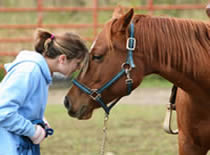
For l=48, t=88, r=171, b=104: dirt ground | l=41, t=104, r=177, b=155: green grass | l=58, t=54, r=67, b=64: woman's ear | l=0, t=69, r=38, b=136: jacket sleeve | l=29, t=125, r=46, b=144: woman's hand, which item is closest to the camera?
l=0, t=69, r=38, b=136: jacket sleeve

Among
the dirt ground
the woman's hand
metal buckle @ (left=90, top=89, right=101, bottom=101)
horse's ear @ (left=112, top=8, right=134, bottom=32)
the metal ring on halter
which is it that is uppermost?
horse's ear @ (left=112, top=8, right=134, bottom=32)

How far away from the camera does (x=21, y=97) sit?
269 centimetres

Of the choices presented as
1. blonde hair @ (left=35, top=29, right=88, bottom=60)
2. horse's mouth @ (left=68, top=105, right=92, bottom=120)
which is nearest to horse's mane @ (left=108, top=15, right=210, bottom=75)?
blonde hair @ (left=35, top=29, right=88, bottom=60)

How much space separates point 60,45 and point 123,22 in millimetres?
427

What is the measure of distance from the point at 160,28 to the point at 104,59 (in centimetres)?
40

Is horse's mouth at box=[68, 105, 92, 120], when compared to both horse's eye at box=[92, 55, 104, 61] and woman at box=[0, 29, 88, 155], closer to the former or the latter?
woman at box=[0, 29, 88, 155]

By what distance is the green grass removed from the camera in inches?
204

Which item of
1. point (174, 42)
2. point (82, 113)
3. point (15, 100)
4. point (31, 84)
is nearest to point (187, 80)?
point (174, 42)

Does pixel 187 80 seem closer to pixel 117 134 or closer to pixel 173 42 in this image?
pixel 173 42

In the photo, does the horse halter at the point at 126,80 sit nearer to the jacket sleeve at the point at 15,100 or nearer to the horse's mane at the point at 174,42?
the horse's mane at the point at 174,42

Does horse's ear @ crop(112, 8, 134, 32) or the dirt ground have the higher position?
horse's ear @ crop(112, 8, 134, 32)

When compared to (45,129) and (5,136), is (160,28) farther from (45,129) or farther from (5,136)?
(5,136)

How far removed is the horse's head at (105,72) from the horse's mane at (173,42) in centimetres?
8

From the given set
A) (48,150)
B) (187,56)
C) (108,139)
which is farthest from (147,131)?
(187,56)
